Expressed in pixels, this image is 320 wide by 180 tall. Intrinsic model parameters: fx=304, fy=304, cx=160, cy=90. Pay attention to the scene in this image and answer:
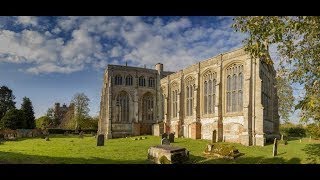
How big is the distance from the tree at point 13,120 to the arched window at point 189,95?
19421 millimetres

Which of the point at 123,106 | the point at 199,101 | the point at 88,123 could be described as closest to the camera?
the point at 199,101

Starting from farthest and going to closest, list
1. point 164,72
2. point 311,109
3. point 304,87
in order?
point 164,72 → point 304,87 → point 311,109

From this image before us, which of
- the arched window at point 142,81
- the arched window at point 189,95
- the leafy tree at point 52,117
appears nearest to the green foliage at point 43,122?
the leafy tree at point 52,117

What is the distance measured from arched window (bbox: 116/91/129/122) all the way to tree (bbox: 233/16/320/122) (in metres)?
26.9

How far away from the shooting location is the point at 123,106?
120 ft

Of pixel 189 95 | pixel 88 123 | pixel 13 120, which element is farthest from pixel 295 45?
pixel 88 123

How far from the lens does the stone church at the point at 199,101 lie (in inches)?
896

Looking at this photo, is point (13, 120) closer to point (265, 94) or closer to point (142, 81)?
point (142, 81)

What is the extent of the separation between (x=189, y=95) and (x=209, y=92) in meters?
3.73
